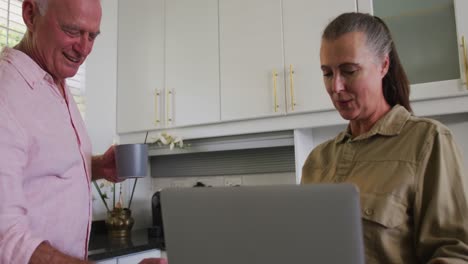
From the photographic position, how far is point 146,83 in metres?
2.34

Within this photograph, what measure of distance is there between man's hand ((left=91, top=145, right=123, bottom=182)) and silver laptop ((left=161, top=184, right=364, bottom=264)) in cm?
69

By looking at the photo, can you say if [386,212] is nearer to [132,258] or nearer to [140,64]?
[132,258]

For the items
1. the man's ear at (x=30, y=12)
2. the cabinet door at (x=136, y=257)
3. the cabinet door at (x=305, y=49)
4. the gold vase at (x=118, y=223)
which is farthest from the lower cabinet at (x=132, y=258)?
the man's ear at (x=30, y=12)

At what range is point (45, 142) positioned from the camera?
86cm

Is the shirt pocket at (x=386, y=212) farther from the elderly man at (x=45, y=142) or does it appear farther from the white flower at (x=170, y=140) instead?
the white flower at (x=170, y=140)

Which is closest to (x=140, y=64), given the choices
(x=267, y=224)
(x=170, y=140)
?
(x=170, y=140)

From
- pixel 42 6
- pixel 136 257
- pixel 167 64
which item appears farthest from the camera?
pixel 167 64

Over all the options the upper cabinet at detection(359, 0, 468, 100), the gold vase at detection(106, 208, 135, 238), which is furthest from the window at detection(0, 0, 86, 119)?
the upper cabinet at detection(359, 0, 468, 100)

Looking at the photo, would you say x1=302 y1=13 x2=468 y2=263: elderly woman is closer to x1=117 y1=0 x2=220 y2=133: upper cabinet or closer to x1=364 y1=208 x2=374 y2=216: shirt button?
x1=364 y1=208 x2=374 y2=216: shirt button

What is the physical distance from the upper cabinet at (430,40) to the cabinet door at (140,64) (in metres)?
1.18

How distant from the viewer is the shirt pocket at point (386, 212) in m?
0.73

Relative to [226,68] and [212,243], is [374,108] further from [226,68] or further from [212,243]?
[226,68]

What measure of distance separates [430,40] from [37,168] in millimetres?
1470

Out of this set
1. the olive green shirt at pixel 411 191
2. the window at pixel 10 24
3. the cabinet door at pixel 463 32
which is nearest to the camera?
the olive green shirt at pixel 411 191
